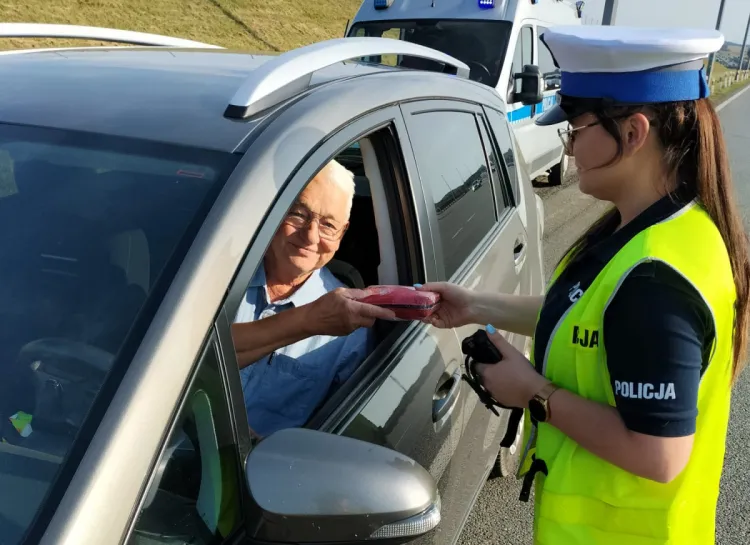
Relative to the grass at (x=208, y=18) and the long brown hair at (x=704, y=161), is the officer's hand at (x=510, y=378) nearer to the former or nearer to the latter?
the long brown hair at (x=704, y=161)

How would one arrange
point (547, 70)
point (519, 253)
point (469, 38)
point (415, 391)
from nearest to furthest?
point (415, 391), point (519, 253), point (469, 38), point (547, 70)

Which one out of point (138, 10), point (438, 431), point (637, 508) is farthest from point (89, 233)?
point (138, 10)

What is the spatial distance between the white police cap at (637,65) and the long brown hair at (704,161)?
0.03 m

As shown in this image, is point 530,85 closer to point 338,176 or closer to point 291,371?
point 338,176

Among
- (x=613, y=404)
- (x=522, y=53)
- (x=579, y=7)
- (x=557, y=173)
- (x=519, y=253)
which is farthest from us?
(x=579, y=7)

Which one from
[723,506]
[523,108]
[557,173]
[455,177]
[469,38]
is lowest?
[557,173]

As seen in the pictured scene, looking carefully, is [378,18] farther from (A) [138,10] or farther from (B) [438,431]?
(A) [138,10]

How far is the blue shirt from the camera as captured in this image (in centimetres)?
176

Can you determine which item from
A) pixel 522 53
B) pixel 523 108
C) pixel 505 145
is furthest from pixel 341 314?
pixel 522 53

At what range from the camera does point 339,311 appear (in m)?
1.83

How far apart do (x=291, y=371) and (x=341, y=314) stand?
0.20 m

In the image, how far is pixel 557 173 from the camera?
10.0m

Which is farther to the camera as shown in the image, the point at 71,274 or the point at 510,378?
the point at 510,378

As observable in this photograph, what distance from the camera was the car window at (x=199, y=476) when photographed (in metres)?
1.05
